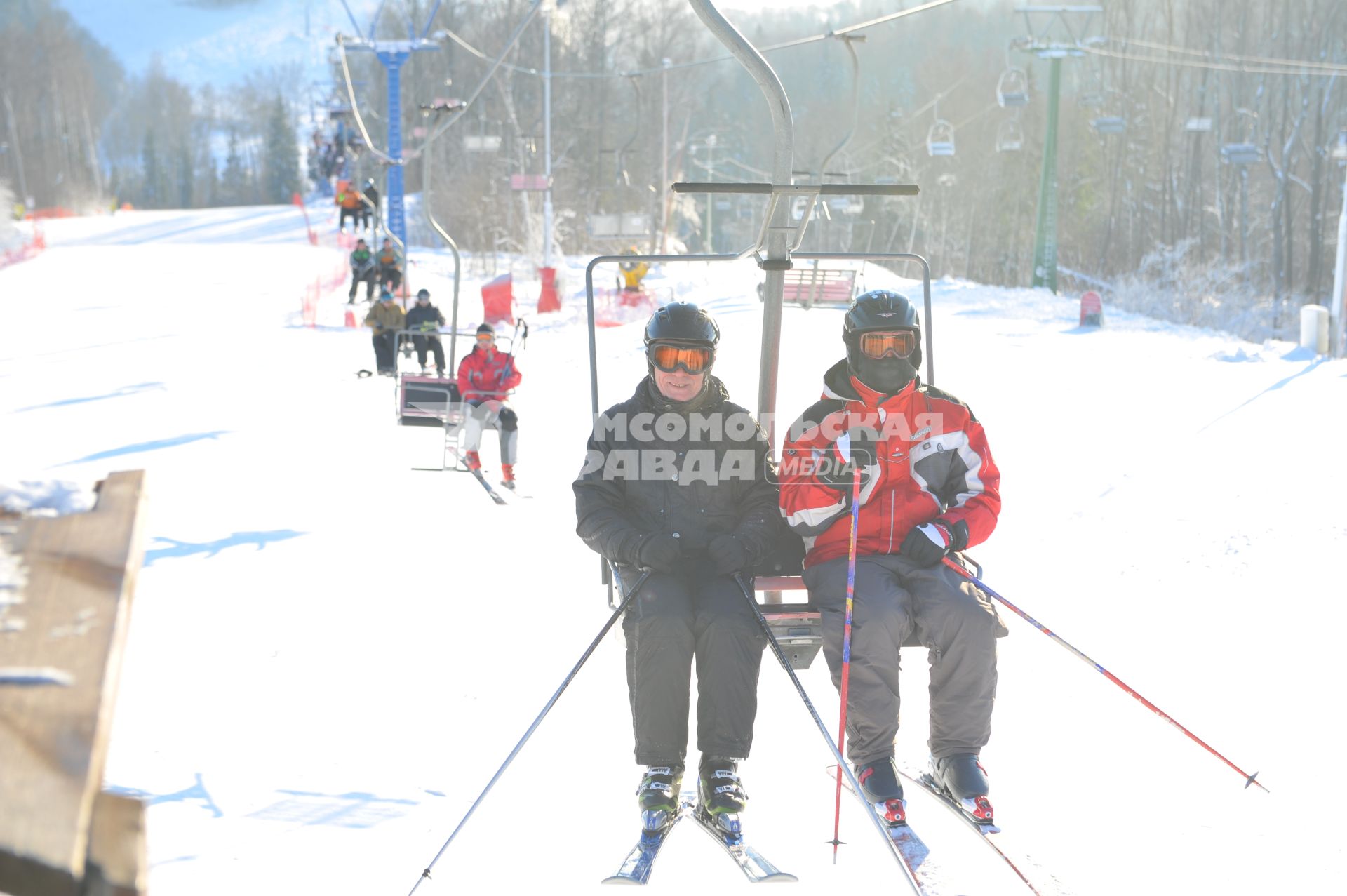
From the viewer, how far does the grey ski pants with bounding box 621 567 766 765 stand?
3.26m

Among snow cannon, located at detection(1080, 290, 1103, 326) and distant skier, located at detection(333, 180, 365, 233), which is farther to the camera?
distant skier, located at detection(333, 180, 365, 233)

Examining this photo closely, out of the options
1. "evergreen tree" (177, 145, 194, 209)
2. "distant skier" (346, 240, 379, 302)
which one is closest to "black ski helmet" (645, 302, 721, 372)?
"distant skier" (346, 240, 379, 302)

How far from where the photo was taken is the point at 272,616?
5977 millimetres

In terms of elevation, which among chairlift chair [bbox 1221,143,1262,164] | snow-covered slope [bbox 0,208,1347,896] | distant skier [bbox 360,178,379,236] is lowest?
snow-covered slope [bbox 0,208,1347,896]

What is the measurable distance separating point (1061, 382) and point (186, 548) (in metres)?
9.83

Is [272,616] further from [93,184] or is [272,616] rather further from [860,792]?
[93,184]

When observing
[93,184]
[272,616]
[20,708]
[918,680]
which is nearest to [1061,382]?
[918,680]

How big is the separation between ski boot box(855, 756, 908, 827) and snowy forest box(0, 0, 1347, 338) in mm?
18412

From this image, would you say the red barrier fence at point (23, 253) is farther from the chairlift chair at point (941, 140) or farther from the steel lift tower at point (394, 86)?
the chairlift chair at point (941, 140)

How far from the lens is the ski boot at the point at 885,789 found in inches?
125

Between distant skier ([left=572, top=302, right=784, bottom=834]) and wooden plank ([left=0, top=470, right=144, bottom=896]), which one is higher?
wooden plank ([left=0, top=470, right=144, bottom=896])

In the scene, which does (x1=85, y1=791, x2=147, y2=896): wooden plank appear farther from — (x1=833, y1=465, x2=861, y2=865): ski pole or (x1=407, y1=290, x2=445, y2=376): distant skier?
(x1=407, y1=290, x2=445, y2=376): distant skier

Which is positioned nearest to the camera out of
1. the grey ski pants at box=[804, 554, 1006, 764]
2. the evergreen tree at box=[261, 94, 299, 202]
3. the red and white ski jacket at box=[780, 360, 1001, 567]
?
the grey ski pants at box=[804, 554, 1006, 764]

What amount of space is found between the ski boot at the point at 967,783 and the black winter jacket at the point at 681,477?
802mm
